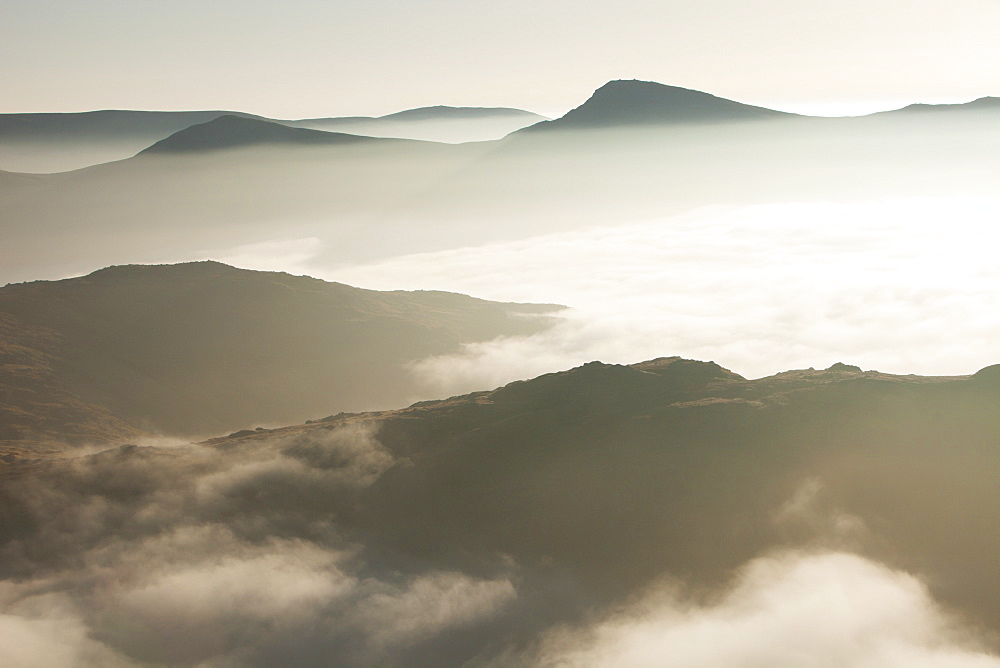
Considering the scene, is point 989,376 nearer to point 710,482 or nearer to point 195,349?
point 710,482

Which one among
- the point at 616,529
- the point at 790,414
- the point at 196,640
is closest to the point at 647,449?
the point at 616,529

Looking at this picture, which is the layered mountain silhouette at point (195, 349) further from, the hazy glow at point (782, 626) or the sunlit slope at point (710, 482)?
the hazy glow at point (782, 626)

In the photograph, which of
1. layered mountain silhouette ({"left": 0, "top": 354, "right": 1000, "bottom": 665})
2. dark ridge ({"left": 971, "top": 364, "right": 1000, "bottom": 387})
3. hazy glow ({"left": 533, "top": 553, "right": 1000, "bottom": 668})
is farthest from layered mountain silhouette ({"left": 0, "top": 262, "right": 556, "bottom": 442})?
dark ridge ({"left": 971, "top": 364, "right": 1000, "bottom": 387})

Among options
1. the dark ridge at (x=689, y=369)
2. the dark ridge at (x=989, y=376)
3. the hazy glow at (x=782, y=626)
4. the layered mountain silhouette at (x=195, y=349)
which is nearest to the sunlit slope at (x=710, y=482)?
the dark ridge at (x=989, y=376)

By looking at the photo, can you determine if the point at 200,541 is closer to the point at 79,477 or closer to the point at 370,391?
the point at 79,477


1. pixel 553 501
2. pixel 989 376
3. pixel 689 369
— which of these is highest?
pixel 989 376

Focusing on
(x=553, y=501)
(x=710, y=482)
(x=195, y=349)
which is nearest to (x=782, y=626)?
(x=710, y=482)
